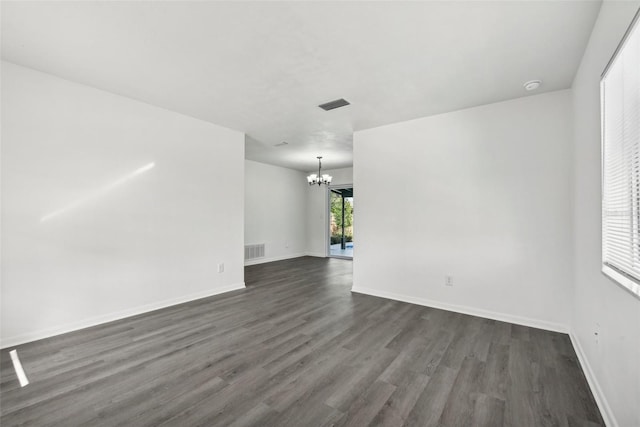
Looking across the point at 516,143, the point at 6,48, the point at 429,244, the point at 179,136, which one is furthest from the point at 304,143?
the point at 6,48

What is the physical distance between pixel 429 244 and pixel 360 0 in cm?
308

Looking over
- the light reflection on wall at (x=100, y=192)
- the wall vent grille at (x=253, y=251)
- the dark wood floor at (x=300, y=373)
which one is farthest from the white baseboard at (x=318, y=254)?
the light reflection on wall at (x=100, y=192)

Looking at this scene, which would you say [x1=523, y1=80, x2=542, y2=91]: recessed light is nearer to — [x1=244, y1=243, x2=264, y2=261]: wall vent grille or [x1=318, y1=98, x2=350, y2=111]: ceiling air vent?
[x1=318, y1=98, x2=350, y2=111]: ceiling air vent

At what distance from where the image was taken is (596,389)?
6.26 feet

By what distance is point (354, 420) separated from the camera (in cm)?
169

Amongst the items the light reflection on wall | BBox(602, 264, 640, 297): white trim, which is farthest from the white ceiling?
BBox(602, 264, 640, 297): white trim

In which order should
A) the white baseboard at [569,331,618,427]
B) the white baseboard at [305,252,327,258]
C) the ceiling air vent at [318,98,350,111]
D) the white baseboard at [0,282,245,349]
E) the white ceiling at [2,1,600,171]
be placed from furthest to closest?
1. the white baseboard at [305,252,327,258]
2. the ceiling air vent at [318,98,350,111]
3. the white baseboard at [0,282,245,349]
4. the white ceiling at [2,1,600,171]
5. the white baseboard at [569,331,618,427]

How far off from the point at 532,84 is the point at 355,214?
2784 millimetres

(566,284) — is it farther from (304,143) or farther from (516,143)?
(304,143)

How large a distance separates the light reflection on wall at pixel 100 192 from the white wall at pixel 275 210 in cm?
368

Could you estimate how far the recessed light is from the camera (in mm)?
2880

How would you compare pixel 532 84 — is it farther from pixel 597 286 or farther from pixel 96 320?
pixel 96 320

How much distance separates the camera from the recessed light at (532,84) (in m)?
2.88

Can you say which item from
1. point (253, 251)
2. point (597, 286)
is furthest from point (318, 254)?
point (597, 286)
